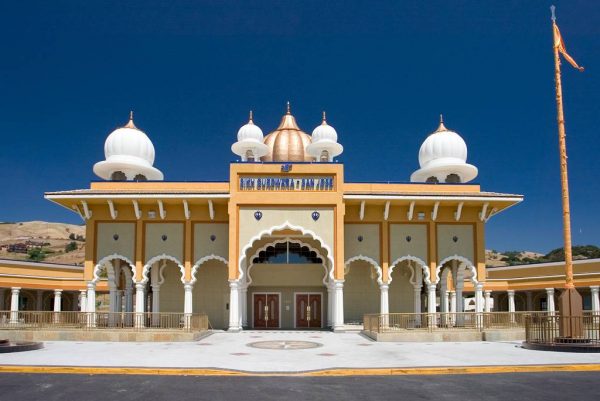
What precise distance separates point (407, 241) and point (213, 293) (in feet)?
36.7

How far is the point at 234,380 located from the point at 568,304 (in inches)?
471

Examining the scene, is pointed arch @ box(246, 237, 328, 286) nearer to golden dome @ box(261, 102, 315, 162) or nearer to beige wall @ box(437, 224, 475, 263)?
beige wall @ box(437, 224, 475, 263)

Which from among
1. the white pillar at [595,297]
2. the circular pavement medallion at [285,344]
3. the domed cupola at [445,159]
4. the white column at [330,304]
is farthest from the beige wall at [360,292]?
the white pillar at [595,297]

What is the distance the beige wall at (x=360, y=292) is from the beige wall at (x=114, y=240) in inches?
469

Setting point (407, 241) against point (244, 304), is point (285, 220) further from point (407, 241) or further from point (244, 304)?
point (407, 241)

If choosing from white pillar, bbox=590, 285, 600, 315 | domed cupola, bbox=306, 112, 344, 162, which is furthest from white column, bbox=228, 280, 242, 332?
white pillar, bbox=590, 285, 600, 315

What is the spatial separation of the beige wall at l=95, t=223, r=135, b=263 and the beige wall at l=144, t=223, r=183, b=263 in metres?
0.84

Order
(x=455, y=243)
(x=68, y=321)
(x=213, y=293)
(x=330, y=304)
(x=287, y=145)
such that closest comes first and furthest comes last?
(x=68, y=321), (x=455, y=243), (x=330, y=304), (x=213, y=293), (x=287, y=145)

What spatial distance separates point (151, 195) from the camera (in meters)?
27.6

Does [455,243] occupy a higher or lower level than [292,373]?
higher

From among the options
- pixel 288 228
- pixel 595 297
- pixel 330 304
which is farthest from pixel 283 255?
pixel 595 297

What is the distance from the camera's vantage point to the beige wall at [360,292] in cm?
3153

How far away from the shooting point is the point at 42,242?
13100cm

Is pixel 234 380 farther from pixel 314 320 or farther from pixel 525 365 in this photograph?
pixel 314 320
